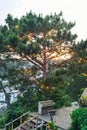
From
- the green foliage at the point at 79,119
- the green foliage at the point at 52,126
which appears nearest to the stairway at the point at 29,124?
the green foliage at the point at 52,126

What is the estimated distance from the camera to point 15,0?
67.6 ft

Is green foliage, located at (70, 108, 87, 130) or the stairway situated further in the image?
the stairway

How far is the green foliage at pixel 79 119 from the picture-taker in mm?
13453

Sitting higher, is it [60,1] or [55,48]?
[60,1]

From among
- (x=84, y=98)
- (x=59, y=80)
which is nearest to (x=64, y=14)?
(x=59, y=80)

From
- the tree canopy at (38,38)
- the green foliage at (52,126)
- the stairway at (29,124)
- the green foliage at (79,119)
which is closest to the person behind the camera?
the green foliage at (79,119)

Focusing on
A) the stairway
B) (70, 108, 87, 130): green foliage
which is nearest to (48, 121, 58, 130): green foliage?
(70, 108, 87, 130): green foliage

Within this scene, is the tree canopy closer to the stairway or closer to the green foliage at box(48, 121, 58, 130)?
the stairway

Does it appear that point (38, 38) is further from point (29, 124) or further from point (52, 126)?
point (52, 126)

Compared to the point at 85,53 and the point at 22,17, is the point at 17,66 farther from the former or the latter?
the point at 85,53

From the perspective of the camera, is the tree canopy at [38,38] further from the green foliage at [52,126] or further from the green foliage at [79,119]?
the green foliage at [79,119]

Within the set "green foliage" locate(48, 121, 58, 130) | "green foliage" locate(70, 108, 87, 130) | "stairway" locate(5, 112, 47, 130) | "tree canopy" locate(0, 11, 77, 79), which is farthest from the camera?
"tree canopy" locate(0, 11, 77, 79)

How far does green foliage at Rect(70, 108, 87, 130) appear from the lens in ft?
44.1

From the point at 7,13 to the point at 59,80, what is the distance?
24.3ft
